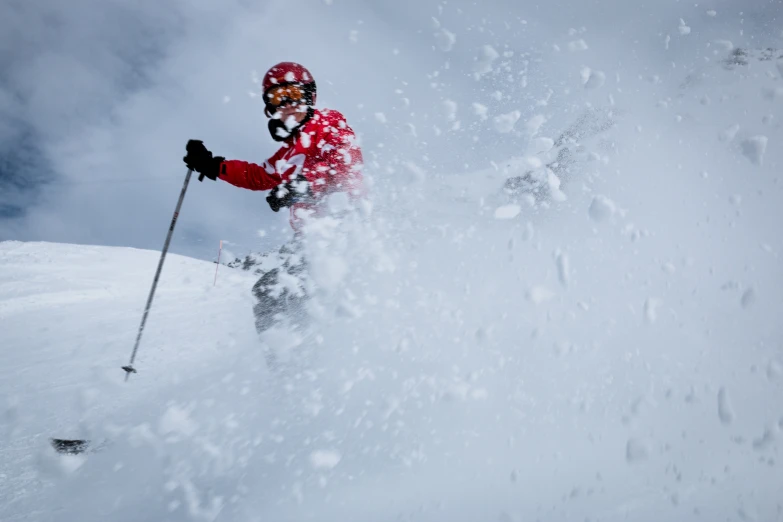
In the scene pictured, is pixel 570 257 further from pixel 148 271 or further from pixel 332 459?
pixel 148 271

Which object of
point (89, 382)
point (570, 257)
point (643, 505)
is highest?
point (570, 257)

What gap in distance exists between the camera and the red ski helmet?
9.97 feet

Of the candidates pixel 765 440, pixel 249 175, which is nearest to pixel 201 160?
pixel 249 175

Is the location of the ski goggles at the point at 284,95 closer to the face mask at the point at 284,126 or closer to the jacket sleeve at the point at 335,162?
the face mask at the point at 284,126

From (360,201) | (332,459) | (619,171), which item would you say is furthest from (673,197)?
(332,459)

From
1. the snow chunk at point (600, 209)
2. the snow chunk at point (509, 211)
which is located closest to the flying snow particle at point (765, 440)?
the snow chunk at point (600, 209)

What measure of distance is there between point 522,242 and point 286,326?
249 cm

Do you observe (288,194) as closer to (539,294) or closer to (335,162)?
(335,162)

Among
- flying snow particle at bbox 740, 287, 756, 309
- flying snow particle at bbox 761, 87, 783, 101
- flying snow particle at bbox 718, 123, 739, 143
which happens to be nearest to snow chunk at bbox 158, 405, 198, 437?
flying snow particle at bbox 740, 287, 756, 309

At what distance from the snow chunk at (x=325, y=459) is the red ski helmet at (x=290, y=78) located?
235cm

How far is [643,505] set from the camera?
177 centimetres

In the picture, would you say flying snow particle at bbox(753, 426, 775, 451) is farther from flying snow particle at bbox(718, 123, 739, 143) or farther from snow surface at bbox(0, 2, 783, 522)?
flying snow particle at bbox(718, 123, 739, 143)

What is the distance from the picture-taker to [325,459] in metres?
2.12

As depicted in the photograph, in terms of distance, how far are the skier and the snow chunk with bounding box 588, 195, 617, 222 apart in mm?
1981
